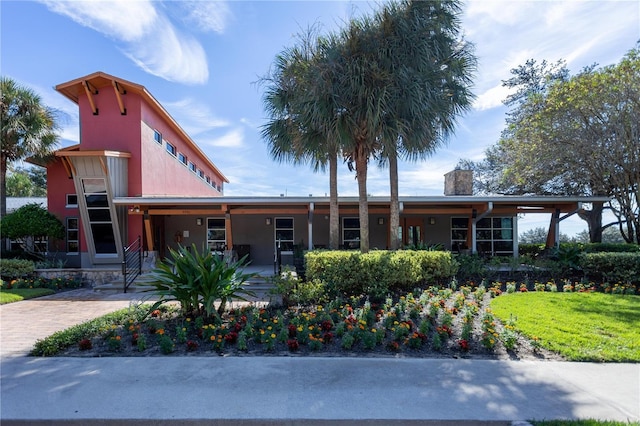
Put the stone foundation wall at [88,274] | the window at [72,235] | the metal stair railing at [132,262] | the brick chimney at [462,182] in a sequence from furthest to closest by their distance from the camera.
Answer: the window at [72,235] < the brick chimney at [462,182] < the stone foundation wall at [88,274] < the metal stair railing at [132,262]

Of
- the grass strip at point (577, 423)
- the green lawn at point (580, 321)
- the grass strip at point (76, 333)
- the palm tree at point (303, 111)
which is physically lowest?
the green lawn at point (580, 321)

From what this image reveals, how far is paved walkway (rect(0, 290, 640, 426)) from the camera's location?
9.71 feet

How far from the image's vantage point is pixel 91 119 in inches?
535

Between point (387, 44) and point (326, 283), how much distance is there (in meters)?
6.29

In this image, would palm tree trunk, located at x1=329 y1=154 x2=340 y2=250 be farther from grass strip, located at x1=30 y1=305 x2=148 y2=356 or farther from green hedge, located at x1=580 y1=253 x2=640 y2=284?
green hedge, located at x1=580 y1=253 x2=640 y2=284

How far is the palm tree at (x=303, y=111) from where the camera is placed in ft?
28.6

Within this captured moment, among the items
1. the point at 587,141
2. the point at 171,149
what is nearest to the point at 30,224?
the point at 171,149

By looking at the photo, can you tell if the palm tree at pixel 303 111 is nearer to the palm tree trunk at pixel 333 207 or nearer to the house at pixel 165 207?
the palm tree trunk at pixel 333 207

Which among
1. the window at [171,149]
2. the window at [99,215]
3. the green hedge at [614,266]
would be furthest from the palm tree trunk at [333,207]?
the window at [171,149]

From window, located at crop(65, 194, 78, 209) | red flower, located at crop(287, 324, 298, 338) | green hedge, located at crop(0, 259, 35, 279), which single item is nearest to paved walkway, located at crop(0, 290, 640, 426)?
red flower, located at crop(287, 324, 298, 338)

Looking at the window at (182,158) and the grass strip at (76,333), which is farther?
the window at (182,158)

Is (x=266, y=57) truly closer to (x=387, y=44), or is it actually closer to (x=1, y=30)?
(x=387, y=44)

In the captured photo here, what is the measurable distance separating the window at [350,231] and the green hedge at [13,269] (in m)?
11.9

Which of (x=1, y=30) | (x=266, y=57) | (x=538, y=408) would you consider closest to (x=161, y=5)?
(x=266, y=57)
